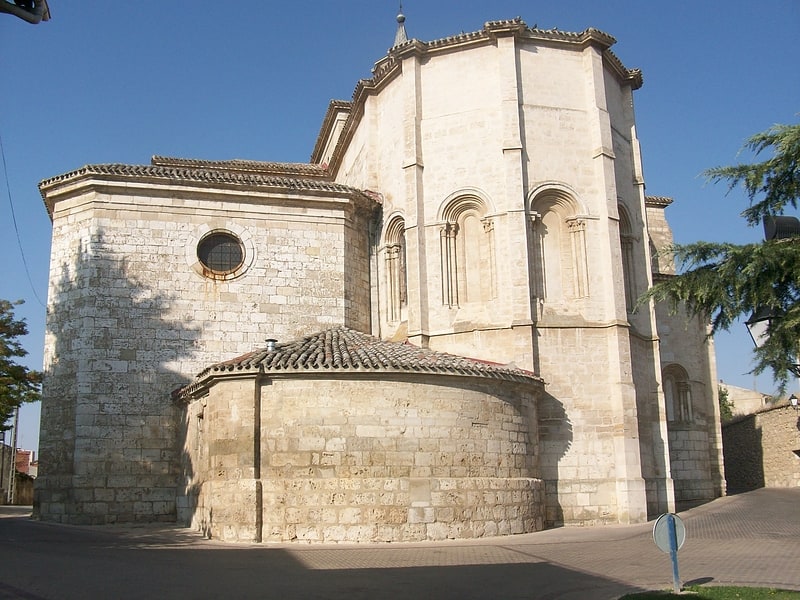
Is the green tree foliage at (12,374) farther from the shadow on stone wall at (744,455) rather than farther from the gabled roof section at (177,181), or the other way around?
the shadow on stone wall at (744,455)

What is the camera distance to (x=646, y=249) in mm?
23234

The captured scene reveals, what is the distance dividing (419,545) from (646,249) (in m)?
12.2

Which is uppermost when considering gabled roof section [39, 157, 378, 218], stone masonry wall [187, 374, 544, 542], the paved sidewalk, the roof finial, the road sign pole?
the roof finial

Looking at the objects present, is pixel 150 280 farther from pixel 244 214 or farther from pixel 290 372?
pixel 290 372

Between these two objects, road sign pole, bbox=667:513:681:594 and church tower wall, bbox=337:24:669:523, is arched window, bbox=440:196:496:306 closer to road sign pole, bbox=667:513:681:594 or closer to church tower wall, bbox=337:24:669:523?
church tower wall, bbox=337:24:669:523

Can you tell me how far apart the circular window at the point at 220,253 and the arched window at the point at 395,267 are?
4.12 meters

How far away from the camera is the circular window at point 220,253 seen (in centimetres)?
2155

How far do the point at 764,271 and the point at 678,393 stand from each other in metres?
16.3

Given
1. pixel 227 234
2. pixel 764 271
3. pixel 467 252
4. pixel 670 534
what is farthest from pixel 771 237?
pixel 227 234

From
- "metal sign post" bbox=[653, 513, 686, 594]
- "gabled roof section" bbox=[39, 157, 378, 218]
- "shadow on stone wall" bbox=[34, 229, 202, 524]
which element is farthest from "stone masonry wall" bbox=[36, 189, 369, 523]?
"metal sign post" bbox=[653, 513, 686, 594]

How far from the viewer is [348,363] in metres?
16.2

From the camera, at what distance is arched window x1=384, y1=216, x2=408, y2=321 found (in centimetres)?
2272

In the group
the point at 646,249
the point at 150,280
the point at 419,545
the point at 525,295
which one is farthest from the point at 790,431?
the point at 150,280

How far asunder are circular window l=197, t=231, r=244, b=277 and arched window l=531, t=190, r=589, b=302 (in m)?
7.91
